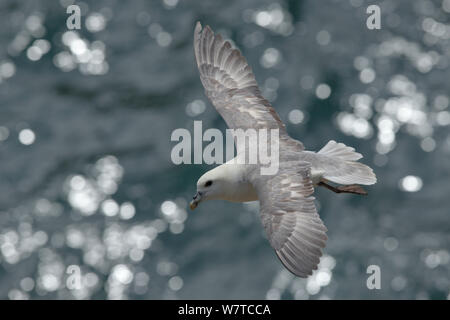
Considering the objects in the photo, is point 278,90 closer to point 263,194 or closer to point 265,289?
point 265,289

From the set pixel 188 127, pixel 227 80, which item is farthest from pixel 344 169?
pixel 188 127

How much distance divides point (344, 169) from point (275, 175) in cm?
115

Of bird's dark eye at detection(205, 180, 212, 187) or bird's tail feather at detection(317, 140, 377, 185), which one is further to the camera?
bird's tail feather at detection(317, 140, 377, 185)

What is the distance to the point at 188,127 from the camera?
49.8 ft

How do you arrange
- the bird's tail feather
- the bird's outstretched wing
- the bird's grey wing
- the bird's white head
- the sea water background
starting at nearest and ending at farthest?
the bird's grey wing, the bird's white head, the bird's tail feather, the bird's outstretched wing, the sea water background

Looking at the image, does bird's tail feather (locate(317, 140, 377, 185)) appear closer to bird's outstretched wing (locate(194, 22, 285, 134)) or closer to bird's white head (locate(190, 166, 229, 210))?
bird's outstretched wing (locate(194, 22, 285, 134))

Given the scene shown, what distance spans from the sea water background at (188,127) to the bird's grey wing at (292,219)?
23.3ft

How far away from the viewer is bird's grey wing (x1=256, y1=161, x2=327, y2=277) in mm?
6242

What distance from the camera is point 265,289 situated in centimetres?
1390

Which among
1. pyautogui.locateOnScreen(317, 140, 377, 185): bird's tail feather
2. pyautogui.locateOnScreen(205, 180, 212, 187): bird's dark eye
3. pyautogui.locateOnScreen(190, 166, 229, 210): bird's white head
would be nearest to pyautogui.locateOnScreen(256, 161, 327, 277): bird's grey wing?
pyautogui.locateOnScreen(190, 166, 229, 210): bird's white head

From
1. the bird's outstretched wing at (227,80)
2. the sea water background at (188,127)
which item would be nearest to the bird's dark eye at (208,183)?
the bird's outstretched wing at (227,80)

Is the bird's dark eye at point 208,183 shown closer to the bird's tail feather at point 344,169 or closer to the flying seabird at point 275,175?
the flying seabird at point 275,175

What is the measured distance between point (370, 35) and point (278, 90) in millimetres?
2419
